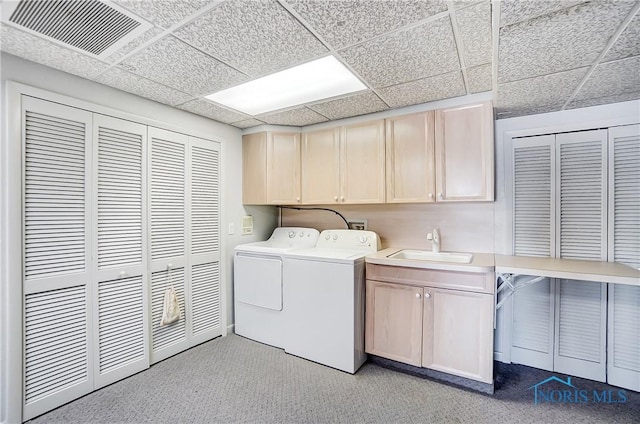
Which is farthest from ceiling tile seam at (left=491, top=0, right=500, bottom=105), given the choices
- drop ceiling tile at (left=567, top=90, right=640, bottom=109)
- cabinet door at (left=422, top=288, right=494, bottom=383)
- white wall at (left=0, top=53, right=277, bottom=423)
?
white wall at (left=0, top=53, right=277, bottom=423)

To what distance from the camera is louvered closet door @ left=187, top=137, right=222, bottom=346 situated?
113 inches

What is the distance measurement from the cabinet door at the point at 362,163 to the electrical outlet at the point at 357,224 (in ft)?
1.29

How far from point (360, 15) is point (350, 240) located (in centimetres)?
206

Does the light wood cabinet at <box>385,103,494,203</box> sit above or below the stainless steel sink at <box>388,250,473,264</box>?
above

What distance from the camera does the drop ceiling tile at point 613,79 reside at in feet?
5.67

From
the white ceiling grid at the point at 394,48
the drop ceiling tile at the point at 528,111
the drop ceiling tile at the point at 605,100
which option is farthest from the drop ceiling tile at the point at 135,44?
the drop ceiling tile at the point at 605,100

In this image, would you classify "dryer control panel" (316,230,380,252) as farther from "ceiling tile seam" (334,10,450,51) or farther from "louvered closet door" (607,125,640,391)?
"louvered closet door" (607,125,640,391)

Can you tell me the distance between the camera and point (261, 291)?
294 centimetres

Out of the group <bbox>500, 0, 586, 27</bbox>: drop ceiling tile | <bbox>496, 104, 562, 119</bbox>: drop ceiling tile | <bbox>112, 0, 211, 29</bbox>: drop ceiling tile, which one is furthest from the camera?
<bbox>496, 104, 562, 119</bbox>: drop ceiling tile

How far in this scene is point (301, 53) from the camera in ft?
5.88

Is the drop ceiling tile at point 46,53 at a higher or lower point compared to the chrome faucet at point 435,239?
higher

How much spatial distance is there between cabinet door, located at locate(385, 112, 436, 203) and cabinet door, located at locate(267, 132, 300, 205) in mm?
1066

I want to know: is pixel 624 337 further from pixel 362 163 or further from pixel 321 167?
pixel 321 167

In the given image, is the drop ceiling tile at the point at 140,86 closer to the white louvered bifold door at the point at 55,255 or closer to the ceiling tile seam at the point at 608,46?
the white louvered bifold door at the point at 55,255
